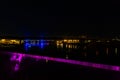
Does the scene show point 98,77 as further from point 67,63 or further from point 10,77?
point 10,77

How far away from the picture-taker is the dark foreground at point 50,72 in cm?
1052

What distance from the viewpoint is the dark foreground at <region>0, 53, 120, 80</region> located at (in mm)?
10523

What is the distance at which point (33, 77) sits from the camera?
12.4m

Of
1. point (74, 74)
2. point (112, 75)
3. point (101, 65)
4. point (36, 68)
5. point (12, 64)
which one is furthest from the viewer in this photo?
point (12, 64)

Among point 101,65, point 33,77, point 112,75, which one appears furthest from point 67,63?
point 112,75

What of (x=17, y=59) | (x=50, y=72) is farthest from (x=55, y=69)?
(x=17, y=59)

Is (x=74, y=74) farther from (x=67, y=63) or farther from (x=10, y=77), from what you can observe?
(x=10, y=77)

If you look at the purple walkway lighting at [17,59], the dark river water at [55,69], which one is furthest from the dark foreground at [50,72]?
the purple walkway lighting at [17,59]

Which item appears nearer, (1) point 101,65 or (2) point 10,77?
(1) point 101,65

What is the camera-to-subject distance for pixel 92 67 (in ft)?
35.9

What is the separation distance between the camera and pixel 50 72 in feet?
42.1

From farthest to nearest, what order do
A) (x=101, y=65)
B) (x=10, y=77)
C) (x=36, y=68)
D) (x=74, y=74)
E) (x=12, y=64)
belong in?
(x=12, y=64) < (x=36, y=68) < (x=10, y=77) < (x=74, y=74) < (x=101, y=65)

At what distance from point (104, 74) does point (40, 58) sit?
5209mm

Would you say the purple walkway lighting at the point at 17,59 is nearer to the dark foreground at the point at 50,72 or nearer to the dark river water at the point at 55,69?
the dark river water at the point at 55,69
